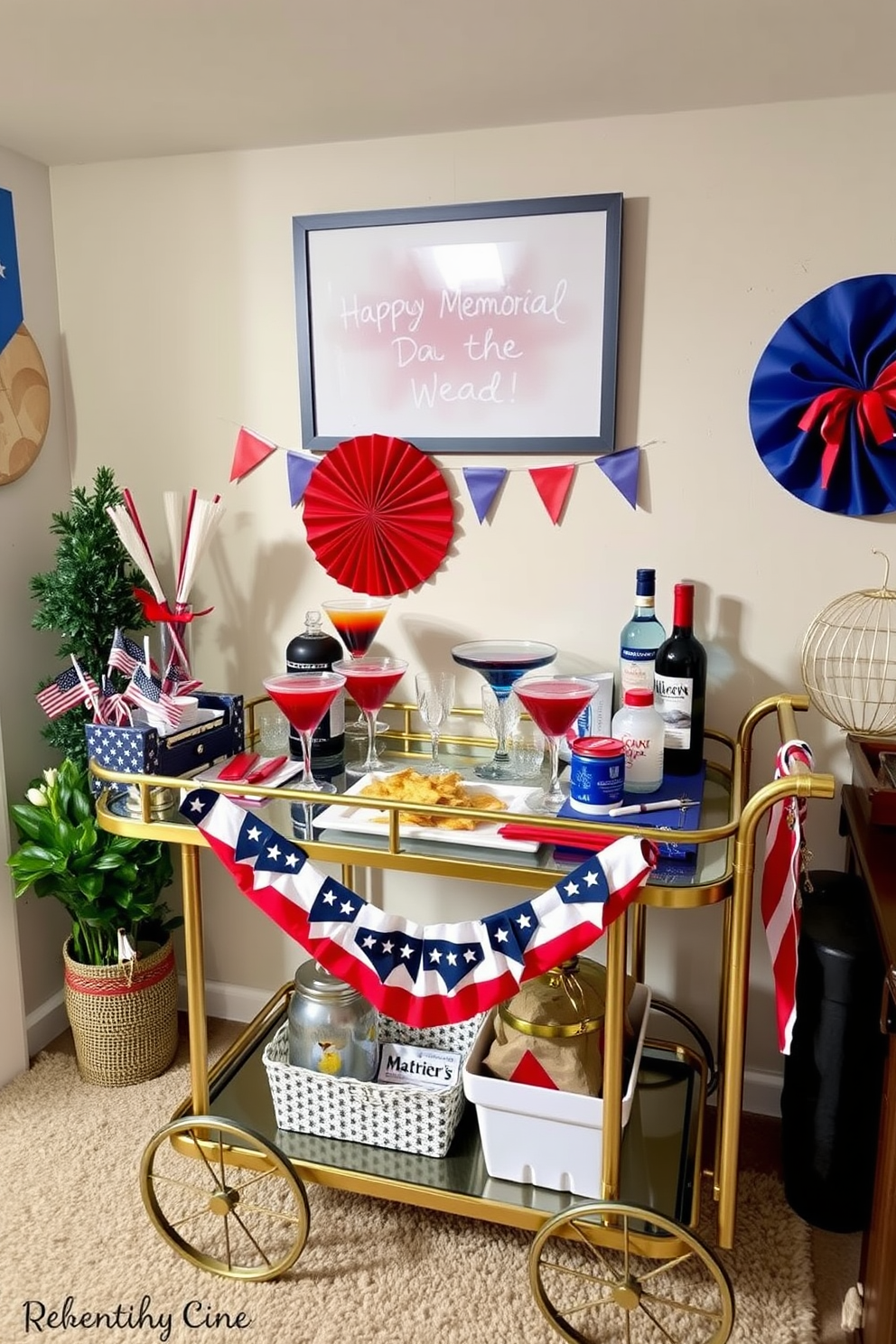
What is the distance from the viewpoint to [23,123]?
1.90m

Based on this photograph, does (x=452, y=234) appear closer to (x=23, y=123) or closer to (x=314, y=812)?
(x=23, y=123)

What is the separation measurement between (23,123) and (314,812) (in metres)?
1.41

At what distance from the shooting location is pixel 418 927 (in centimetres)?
142

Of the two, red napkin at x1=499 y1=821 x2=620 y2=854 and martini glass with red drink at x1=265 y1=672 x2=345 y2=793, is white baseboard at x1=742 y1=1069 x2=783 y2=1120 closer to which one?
red napkin at x1=499 y1=821 x2=620 y2=854

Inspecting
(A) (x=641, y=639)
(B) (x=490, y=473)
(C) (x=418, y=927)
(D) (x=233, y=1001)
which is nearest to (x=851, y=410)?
(A) (x=641, y=639)

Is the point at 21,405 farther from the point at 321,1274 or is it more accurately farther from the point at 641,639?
the point at 321,1274

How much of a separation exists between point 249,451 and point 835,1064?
160 centimetres

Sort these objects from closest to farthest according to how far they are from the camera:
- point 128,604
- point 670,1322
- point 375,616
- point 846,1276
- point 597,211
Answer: point 670,1322 < point 846,1276 < point 597,211 < point 375,616 < point 128,604

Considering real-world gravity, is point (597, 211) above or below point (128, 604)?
above

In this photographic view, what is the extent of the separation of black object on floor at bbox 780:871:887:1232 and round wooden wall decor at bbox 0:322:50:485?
1761mm

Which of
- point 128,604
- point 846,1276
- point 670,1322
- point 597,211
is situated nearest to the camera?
point 670,1322

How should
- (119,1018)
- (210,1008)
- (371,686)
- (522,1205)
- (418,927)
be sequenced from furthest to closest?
(210,1008)
(119,1018)
(371,686)
(522,1205)
(418,927)

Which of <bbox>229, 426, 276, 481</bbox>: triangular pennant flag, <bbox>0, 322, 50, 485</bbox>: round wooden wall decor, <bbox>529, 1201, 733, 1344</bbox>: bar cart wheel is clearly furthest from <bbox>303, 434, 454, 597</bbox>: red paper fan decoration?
<bbox>529, 1201, 733, 1344</bbox>: bar cart wheel

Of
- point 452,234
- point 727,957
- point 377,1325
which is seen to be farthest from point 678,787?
point 452,234
